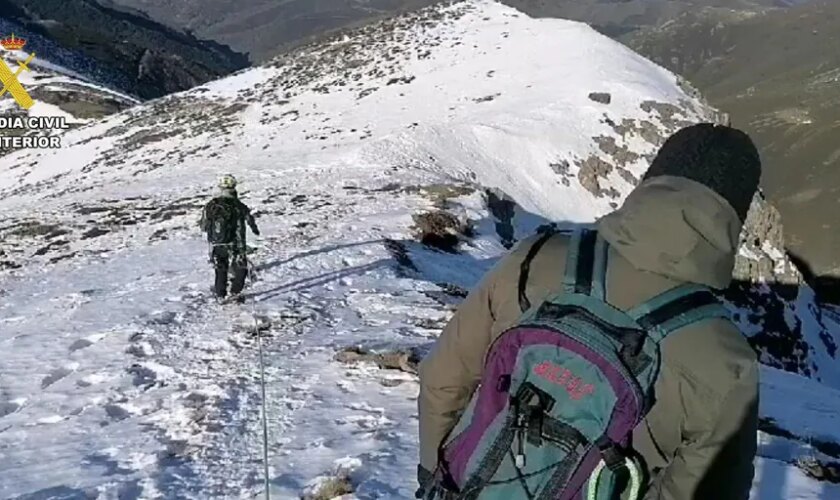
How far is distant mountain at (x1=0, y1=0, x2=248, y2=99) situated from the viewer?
96688 millimetres

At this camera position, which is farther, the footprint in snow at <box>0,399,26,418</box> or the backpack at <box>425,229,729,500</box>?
the footprint in snow at <box>0,399,26,418</box>

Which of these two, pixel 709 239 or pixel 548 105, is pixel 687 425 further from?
pixel 548 105

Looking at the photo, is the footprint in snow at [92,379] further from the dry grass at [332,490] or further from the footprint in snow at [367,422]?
the dry grass at [332,490]

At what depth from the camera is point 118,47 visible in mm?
110375

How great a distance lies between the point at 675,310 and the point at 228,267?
12538 mm

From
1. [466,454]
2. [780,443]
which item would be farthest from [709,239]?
[780,443]

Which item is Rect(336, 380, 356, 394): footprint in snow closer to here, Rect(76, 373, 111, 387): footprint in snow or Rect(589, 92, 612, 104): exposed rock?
Rect(76, 373, 111, 387): footprint in snow

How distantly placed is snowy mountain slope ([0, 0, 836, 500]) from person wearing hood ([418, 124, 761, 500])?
5119mm

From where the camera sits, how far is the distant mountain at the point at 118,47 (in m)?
96.7

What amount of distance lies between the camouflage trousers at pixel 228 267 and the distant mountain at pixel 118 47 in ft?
247

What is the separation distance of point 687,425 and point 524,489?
1.91ft

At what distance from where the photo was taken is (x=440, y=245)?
19719mm

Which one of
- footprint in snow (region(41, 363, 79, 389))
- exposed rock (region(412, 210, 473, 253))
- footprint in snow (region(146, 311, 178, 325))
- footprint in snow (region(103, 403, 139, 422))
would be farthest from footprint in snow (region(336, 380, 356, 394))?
exposed rock (region(412, 210, 473, 253))

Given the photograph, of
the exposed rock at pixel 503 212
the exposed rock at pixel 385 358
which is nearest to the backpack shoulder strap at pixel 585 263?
the exposed rock at pixel 385 358
